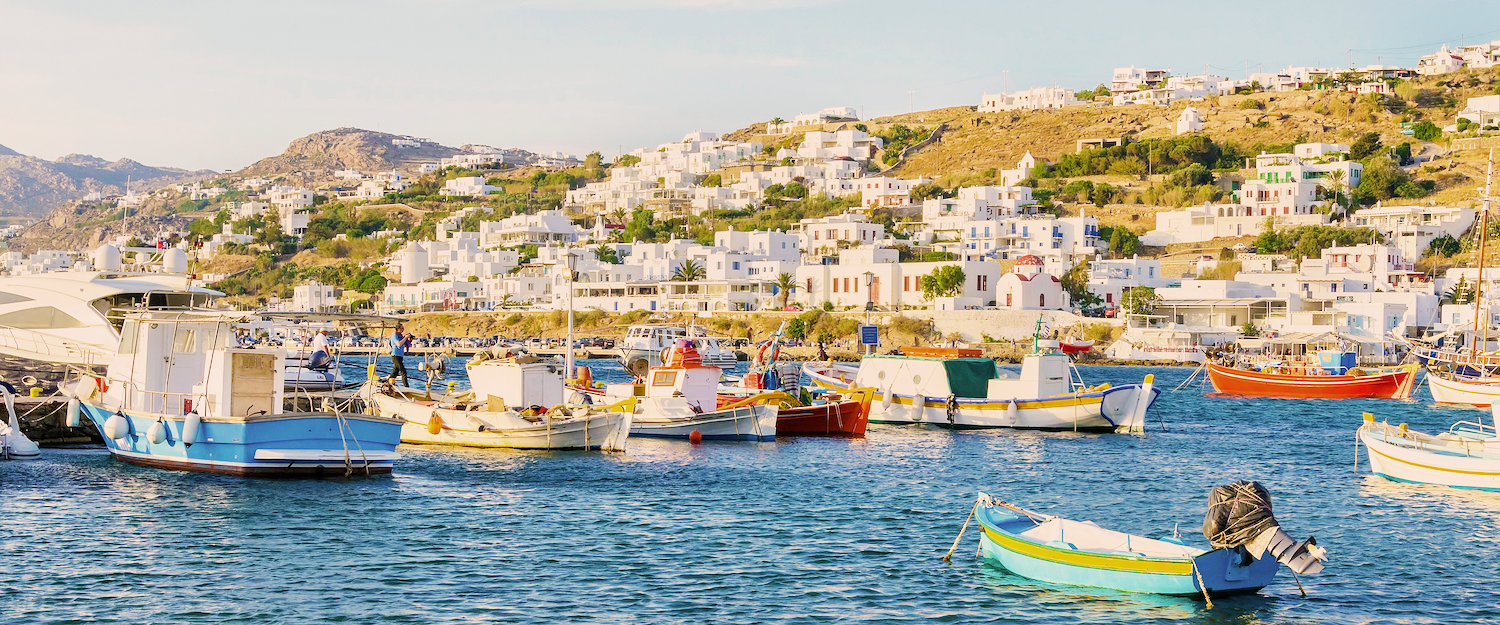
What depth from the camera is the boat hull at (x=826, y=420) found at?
36.8 meters

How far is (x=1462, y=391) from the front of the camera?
2013 inches

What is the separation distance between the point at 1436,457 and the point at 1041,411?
14.5 metres

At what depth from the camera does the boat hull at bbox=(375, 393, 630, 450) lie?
30.5m

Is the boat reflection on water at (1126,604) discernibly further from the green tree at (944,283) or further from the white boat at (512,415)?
the green tree at (944,283)

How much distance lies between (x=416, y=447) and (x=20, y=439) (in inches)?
326

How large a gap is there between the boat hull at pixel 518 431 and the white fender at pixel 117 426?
20.9 feet

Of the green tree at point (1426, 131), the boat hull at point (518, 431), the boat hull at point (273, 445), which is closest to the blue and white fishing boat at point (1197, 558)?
the boat hull at point (273, 445)

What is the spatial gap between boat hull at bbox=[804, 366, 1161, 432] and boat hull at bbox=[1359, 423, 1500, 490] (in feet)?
37.2

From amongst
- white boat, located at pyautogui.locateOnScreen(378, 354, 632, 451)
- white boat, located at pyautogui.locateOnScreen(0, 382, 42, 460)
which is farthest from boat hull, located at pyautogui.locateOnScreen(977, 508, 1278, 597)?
white boat, located at pyautogui.locateOnScreen(0, 382, 42, 460)

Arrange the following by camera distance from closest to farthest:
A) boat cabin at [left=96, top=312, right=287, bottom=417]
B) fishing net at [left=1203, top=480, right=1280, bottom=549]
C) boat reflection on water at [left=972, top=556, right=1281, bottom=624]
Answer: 1. boat reflection on water at [left=972, top=556, right=1281, bottom=624]
2. fishing net at [left=1203, top=480, right=1280, bottom=549]
3. boat cabin at [left=96, top=312, right=287, bottom=417]

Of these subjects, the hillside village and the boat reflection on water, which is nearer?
the boat reflection on water

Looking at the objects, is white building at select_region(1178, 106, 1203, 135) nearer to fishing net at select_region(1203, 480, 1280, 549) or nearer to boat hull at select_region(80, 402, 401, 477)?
boat hull at select_region(80, 402, 401, 477)

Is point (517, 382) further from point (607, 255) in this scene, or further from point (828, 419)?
point (607, 255)

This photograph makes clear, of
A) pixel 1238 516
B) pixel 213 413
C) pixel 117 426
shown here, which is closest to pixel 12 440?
pixel 117 426
